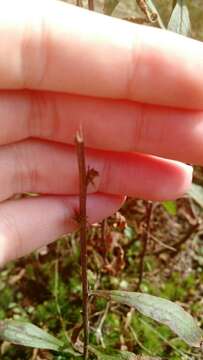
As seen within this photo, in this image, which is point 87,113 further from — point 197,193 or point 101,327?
point 101,327

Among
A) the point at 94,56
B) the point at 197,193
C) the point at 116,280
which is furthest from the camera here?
the point at 116,280

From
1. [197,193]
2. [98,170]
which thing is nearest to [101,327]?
[197,193]

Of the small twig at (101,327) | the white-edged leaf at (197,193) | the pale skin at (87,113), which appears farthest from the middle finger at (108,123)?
the small twig at (101,327)

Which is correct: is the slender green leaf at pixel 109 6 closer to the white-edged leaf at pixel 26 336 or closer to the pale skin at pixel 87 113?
the pale skin at pixel 87 113

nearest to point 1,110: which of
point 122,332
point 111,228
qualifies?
point 111,228

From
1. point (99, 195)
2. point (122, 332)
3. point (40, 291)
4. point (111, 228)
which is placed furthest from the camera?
point (40, 291)

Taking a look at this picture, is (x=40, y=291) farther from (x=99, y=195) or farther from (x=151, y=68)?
(x=151, y=68)
